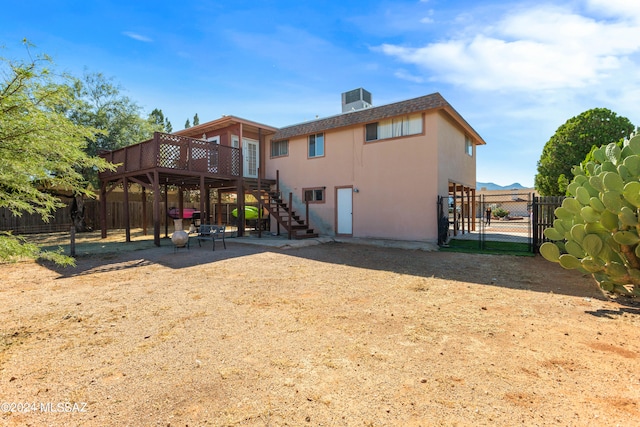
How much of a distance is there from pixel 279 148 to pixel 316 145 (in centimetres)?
252

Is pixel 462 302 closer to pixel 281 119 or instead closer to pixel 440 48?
pixel 440 48

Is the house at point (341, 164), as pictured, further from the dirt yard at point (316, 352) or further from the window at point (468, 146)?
the dirt yard at point (316, 352)

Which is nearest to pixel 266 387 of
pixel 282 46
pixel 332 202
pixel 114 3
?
pixel 114 3

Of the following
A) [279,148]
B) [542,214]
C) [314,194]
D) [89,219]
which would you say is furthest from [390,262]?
[89,219]

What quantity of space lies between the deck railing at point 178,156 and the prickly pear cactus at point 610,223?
11.8 meters

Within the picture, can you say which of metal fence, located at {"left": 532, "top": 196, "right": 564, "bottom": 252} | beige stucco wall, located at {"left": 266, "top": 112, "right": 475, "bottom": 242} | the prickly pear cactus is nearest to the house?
beige stucco wall, located at {"left": 266, "top": 112, "right": 475, "bottom": 242}

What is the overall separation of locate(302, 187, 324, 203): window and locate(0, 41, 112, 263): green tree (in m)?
11.3

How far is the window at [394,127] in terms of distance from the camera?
11620mm

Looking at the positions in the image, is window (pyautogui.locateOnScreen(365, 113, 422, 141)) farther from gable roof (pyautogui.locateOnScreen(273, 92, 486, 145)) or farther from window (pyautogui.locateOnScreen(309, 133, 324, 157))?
window (pyautogui.locateOnScreen(309, 133, 324, 157))

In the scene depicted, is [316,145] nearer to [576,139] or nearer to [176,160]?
[176,160]

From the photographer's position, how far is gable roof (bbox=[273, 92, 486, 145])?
10906mm

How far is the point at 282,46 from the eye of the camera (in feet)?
33.3

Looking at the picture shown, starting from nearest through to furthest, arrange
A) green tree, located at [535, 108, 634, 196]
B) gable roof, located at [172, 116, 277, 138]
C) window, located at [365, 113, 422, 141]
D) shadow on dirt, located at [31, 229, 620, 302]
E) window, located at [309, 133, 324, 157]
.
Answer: shadow on dirt, located at [31, 229, 620, 302]
window, located at [365, 113, 422, 141]
gable roof, located at [172, 116, 277, 138]
window, located at [309, 133, 324, 157]
green tree, located at [535, 108, 634, 196]

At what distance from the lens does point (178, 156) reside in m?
12.0
